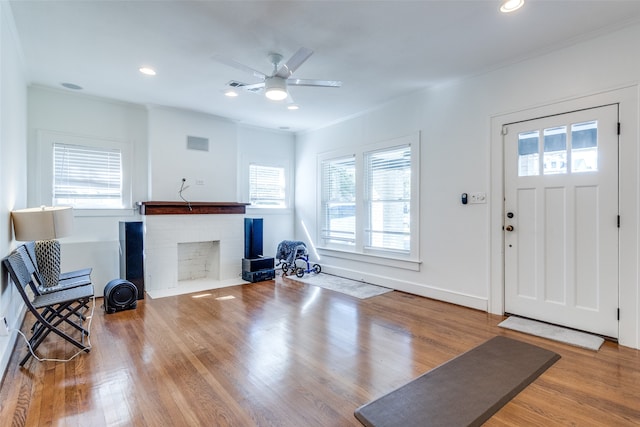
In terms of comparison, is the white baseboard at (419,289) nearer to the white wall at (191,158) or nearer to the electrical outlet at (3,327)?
the white wall at (191,158)

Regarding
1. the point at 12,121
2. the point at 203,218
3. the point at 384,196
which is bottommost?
the point at 203,218

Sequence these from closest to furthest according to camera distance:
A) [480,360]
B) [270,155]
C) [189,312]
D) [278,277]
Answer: [480,360] → [189,312] → [278,277] → [270,155]

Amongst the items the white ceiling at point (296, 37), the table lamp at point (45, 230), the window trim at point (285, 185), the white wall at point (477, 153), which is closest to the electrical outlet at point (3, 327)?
the table lamp at point (45, 230)

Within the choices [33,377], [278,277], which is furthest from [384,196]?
[33,377]

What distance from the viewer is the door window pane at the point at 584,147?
118 inches

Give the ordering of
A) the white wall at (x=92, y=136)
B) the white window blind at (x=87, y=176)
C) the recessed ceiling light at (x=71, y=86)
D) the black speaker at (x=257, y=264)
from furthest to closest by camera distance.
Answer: the black speaker at (x=257, y=264) < the white window blind at (x=87, y=176) < the white wall at (x=92, y=136) < the recessed ceiling light at (x=71, y=86)

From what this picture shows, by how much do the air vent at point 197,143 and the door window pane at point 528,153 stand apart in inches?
183

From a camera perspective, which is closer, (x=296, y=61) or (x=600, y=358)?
(x=600, y=358)

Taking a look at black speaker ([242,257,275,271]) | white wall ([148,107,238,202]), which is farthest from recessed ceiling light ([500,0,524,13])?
black speaker ([242,257,275,271])

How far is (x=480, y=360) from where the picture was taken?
8.47 feet

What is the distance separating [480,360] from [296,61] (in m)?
2.98

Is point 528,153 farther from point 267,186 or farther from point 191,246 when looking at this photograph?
point 191,246

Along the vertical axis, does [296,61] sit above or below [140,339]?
above

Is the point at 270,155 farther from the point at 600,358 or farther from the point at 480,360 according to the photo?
the point at 600,358
